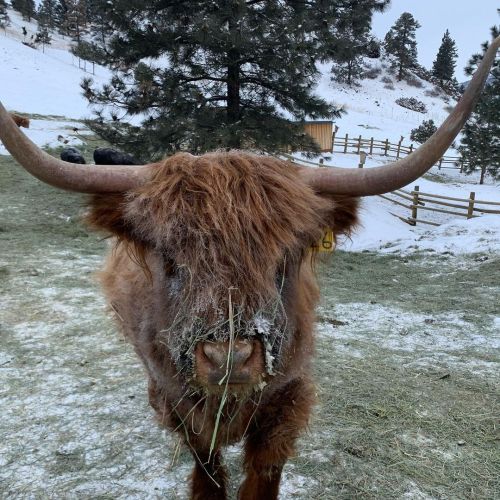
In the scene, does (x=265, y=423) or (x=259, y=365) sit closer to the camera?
(x=259, y=365)

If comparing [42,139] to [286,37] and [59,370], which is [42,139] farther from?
[59,370]

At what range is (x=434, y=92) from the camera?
60.9 metres

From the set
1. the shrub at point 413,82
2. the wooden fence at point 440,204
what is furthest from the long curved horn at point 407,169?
the shrub at point 413,82

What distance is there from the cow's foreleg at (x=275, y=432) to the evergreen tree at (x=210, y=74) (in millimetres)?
7042

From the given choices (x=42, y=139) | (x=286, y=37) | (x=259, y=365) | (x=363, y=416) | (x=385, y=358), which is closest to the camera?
(x=259, y=365)

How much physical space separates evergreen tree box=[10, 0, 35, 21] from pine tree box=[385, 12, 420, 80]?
5021cm

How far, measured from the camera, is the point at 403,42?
213ft

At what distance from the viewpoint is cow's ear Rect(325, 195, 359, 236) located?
237 centimetres

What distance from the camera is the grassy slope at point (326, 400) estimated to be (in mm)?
3215

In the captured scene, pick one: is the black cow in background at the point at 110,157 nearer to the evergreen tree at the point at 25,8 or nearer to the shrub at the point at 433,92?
the shrub at the point at 433,92

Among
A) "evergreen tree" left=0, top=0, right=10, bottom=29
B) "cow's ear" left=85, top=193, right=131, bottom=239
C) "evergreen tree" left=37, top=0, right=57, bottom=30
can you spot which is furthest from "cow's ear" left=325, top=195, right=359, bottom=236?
"evergreen tree" left=37, top=0, right=57, bottom=30

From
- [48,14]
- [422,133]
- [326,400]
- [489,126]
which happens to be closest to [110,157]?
[326,400]

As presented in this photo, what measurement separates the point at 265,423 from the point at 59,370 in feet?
9.11

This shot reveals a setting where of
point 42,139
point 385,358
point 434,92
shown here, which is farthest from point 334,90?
point 385,358
